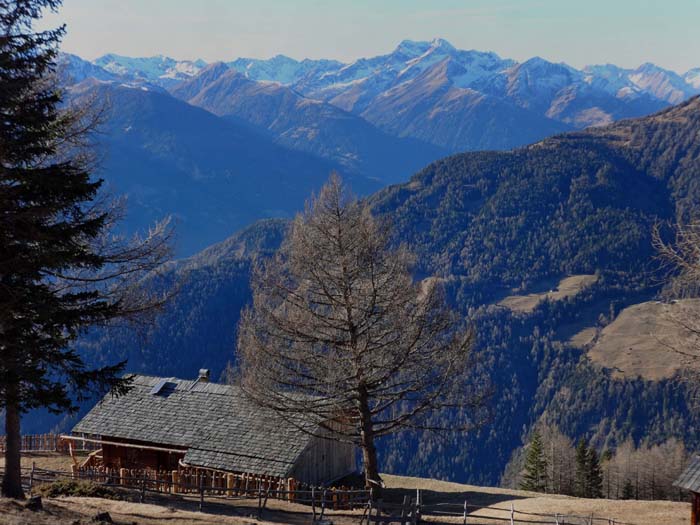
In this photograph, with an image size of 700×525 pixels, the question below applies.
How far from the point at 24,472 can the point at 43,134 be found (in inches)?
721

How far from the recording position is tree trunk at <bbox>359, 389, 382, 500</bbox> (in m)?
28.5

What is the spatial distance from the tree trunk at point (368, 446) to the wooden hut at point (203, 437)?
3.59 m

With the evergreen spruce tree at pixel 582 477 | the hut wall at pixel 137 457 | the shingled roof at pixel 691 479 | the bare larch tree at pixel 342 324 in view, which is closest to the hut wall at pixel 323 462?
the bare larch tree at pixel 342 324

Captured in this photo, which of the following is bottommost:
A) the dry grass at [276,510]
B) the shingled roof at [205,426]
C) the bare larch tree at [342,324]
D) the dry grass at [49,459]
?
the dry grass at [276,510]

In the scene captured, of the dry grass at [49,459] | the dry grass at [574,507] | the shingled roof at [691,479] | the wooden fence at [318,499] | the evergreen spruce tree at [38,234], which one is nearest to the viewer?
the evergreen spruce tree at [38,234]

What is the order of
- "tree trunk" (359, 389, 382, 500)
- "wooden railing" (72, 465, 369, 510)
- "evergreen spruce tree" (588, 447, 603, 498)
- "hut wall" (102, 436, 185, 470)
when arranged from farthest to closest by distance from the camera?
"evergreen spruce tree" (588, 447, 603, 498)
"hut wall" (102, 436, 185, 470)
"wooden railing" (72, 465, 369, 510)
"tree trunk" (359, 389, 382, 500)

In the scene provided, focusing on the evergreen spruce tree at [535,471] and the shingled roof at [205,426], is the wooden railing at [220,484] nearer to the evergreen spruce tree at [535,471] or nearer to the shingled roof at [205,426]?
the shingled roof at [205,426]

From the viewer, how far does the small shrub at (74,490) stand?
25859 mm

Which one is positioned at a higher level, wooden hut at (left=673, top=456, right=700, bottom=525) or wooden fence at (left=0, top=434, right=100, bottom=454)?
wooden fence at (left=0, top=434, right=100, bottom=454)

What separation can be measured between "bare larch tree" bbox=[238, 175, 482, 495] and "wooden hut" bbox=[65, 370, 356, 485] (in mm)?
3716

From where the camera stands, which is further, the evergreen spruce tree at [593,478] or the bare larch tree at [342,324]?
the evergreen spruce tree at [593,478]

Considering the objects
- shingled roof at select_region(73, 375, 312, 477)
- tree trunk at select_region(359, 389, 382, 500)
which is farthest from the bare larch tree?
shingled roof at select_region(73, 375, 312, 477)

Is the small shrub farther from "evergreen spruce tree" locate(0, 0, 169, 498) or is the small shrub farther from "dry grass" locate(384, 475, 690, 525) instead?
"dry grass" locate(384, 475, 690, 525)

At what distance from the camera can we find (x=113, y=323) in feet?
80.6
